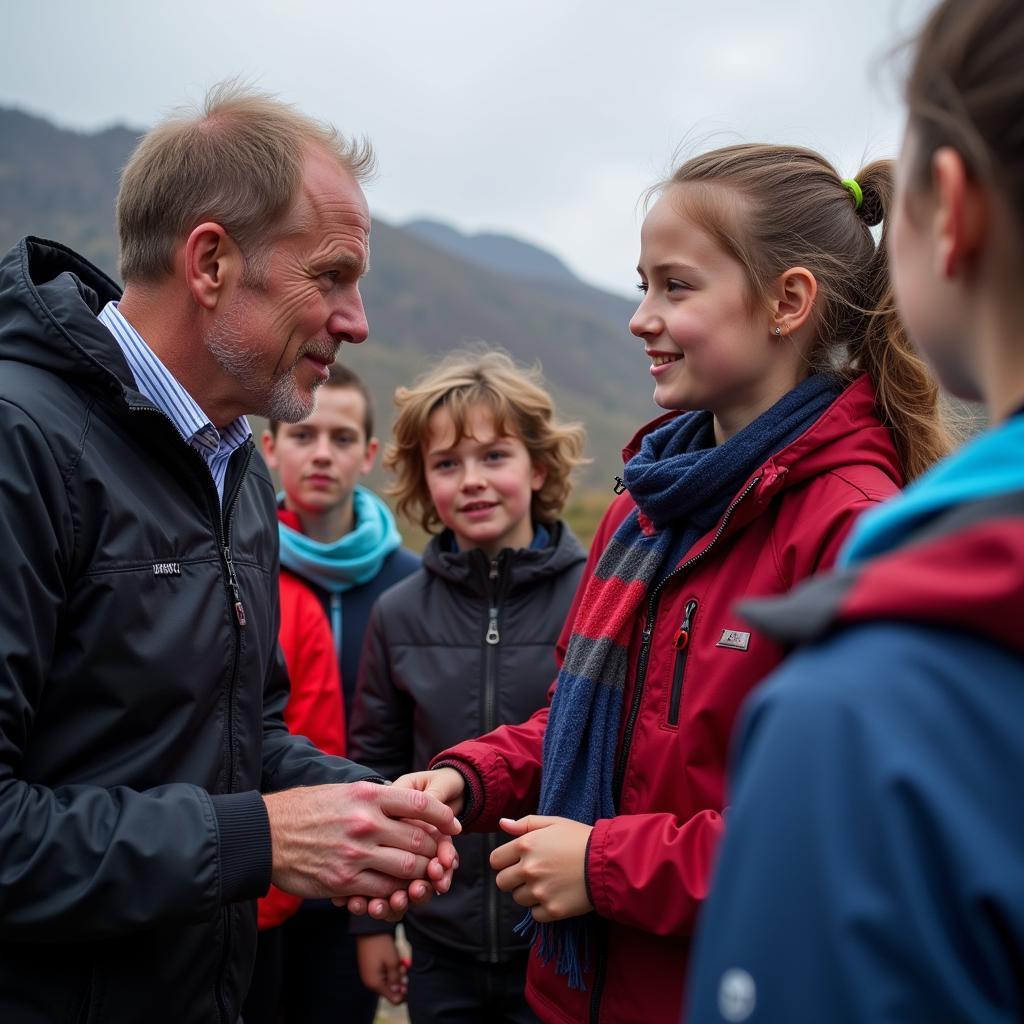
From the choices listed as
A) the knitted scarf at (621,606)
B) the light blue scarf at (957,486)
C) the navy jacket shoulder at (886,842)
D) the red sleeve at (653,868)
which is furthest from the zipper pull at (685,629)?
the navy jacket shoulder at (886,842)

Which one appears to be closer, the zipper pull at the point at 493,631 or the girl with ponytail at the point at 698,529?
the girl with ponytail at the point at 698,529

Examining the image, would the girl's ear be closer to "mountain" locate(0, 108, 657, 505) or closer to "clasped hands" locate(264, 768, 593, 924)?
"clasped hands" locate(264, 768, 593, 924)

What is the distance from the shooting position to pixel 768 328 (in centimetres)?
226

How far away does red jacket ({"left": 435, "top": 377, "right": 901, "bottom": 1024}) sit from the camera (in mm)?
1923

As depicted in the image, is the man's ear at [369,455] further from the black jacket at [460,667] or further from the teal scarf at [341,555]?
the black jacket at [460,667]

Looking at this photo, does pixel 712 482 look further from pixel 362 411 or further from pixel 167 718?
pixel 362 411

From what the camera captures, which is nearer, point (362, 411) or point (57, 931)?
point (57, 931)

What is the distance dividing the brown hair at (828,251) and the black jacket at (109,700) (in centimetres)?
131

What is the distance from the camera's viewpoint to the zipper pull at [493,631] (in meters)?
3.45

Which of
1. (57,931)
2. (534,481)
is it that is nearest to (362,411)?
(534,481)

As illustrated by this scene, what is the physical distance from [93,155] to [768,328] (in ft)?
388

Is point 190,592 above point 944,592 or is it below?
below

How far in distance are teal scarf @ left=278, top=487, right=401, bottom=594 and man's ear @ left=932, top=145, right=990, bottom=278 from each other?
10.9ft

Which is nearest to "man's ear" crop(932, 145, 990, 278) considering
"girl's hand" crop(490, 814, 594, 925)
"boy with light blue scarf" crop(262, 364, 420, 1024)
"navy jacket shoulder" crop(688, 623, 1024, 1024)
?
"navy jacket shoulder" crop(688, 623, 1024, 1024)
